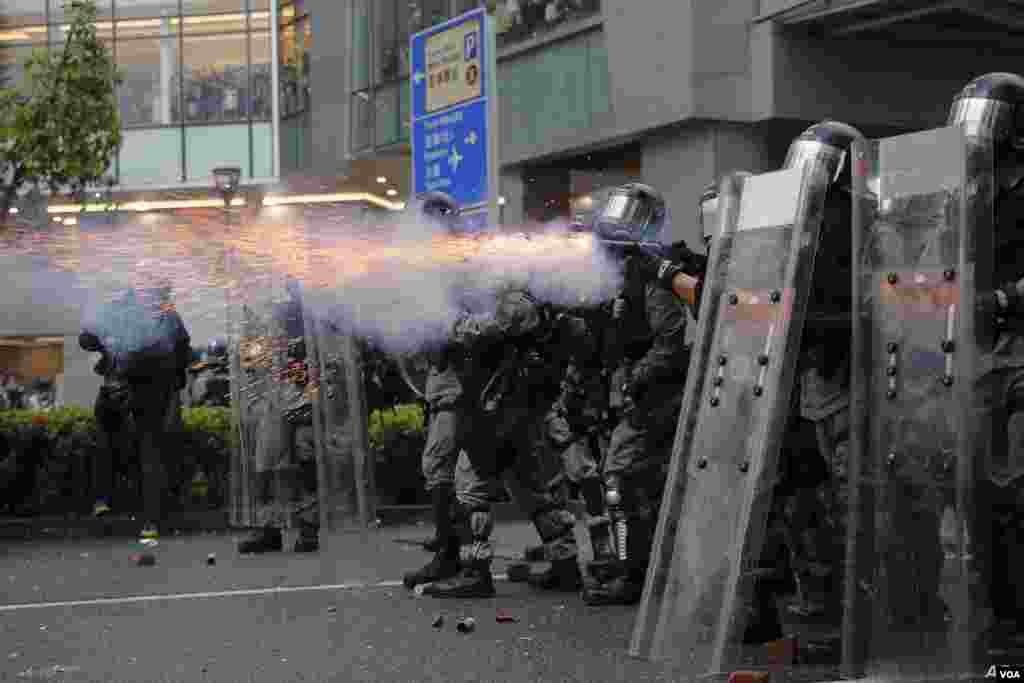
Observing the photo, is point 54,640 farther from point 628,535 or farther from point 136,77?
point 136,77

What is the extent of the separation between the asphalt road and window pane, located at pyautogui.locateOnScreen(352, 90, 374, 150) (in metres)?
16.2

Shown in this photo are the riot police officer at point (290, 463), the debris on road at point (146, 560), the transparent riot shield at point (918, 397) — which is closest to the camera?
the transparent riot shield at point (918, 397)

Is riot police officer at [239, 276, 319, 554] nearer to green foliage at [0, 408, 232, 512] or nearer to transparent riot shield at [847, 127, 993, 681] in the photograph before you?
green foliage at [0, 408, 232, 512]

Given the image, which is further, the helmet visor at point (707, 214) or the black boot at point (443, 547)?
the black boot at point (443, 547)

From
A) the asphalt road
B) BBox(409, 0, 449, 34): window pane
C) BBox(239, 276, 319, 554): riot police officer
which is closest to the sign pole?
BBox(239, 276, 319, 554): riot police officer

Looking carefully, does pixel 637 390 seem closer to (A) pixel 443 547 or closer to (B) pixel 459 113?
(A) pixel 443 547

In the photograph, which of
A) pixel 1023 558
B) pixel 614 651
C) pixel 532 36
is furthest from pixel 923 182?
pixel 532 36

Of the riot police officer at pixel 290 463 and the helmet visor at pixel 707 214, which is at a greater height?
the helmet visor at pixel 707 214

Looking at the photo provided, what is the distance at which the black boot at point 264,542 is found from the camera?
11070 millimetres

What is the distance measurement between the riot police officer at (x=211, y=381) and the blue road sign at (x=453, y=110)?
818 cm

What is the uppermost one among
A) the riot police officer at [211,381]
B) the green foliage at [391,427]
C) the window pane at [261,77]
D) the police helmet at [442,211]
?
the window pane at [261,77]

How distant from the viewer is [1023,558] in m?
5.77

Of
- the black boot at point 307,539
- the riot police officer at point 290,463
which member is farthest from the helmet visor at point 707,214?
the black boot at point 307,539

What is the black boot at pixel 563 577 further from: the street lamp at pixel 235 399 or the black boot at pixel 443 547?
the street lamp at pixel 235 399
